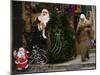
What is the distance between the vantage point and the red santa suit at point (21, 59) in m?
1.36

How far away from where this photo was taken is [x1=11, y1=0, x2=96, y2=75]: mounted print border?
1.37m

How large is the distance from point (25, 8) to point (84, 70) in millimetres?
688

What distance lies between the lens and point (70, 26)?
4.86 ft

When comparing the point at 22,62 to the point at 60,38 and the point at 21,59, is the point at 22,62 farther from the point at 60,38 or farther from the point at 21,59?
the point at 60,38

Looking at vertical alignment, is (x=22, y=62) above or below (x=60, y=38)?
below

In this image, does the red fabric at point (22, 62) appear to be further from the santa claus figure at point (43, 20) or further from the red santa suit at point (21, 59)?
the santa claus figure at point (43, 20)

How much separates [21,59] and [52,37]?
0.29 meters

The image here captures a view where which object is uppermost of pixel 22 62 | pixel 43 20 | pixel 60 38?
pixel 43 20

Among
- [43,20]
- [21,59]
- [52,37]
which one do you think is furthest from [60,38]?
[21,59]

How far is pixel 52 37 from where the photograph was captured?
1442 millimetres

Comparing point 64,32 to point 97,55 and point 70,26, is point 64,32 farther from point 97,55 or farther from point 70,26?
point 97,55

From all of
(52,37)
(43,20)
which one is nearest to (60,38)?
(52,37)

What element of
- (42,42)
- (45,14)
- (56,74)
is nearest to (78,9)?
(45,14)

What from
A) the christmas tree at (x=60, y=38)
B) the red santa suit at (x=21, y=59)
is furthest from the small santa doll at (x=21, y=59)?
the christmas tree at (x=60, y=38)
